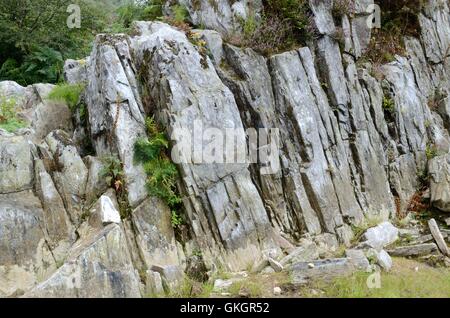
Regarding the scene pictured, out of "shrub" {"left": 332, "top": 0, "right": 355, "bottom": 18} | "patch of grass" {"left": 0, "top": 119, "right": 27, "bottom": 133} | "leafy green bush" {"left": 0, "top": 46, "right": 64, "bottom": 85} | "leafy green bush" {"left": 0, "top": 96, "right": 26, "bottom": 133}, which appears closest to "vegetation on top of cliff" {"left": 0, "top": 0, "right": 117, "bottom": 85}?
"leafy green bush" {"left": 0, "top": 46, "right": 64, "bottom": 85}

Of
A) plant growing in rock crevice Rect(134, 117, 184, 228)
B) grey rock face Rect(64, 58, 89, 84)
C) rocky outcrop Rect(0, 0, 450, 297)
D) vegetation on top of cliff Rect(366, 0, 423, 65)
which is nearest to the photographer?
rocky outcrop Rect(0, 0, 450, 297)

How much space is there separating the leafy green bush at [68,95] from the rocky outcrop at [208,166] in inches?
8.4

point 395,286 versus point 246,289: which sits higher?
point 246,289

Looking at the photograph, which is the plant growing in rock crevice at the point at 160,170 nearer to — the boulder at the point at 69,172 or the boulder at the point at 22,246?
the boulder at the point at 69,172

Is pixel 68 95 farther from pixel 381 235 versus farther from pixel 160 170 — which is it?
pixel 381 235

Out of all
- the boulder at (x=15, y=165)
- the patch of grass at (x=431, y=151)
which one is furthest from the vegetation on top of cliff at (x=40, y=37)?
the patch of grass at (x=431, y=151)

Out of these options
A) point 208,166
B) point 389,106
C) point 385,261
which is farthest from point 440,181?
point 208,166

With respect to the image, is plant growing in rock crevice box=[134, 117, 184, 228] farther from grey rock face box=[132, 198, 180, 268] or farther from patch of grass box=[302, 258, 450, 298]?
patch of grass box=[302, 258, 450, 298]

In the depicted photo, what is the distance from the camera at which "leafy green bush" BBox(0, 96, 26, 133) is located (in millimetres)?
9883

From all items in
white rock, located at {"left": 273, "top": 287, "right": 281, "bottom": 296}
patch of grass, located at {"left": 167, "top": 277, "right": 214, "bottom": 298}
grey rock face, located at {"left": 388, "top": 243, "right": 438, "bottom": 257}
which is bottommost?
grey rock face, located at {"left": 388, "top": 243, "right": 438, "bottom": 257}

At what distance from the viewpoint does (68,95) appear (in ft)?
37.6

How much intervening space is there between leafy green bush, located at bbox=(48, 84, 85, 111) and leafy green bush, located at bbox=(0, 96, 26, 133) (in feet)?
3.20

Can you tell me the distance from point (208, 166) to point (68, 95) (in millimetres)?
4540

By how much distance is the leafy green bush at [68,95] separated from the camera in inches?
445
